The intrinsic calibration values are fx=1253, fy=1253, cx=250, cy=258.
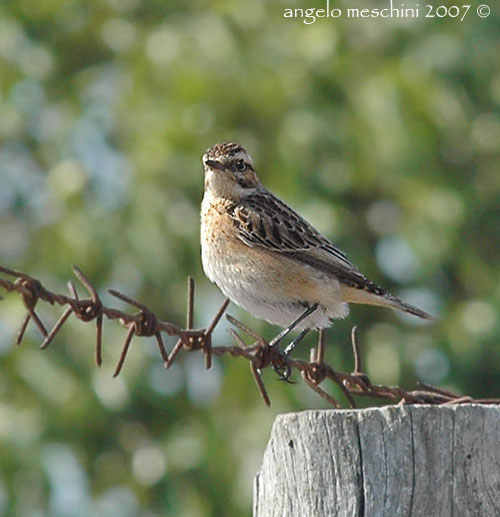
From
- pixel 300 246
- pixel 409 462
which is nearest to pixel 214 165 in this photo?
pixel 300 246

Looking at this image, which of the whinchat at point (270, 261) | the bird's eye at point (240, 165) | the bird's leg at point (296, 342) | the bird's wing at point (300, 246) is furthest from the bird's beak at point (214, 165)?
the bird's leg at point (296, 342)

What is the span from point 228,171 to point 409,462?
13.9 feet

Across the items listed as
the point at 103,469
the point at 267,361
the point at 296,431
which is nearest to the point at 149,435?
the point at 103,469

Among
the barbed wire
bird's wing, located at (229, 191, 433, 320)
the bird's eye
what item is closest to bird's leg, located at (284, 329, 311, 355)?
Result: bird's wing, located at (229, 191, 433, 320)

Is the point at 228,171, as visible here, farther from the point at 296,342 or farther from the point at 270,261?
the point at 296,342

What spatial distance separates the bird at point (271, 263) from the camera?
689 cm

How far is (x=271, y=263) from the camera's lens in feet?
23.0

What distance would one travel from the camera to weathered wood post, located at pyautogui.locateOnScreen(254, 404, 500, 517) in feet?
11.4

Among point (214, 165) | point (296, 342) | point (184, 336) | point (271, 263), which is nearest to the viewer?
point (184, 336)

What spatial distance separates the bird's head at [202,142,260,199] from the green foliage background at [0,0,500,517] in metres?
1.30

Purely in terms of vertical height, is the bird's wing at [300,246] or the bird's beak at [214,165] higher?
the bird's beak at [214,165]

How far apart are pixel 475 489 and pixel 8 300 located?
625cm

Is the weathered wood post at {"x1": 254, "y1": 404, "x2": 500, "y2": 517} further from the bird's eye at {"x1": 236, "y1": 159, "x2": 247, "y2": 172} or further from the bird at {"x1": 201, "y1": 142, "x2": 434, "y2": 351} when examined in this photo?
the bird's eye at {"x1": 236, "y1": 159, "x2": 247, "y2": 172}

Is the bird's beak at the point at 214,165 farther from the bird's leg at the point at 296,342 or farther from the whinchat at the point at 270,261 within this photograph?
the bird's leg at the point at 296,342
